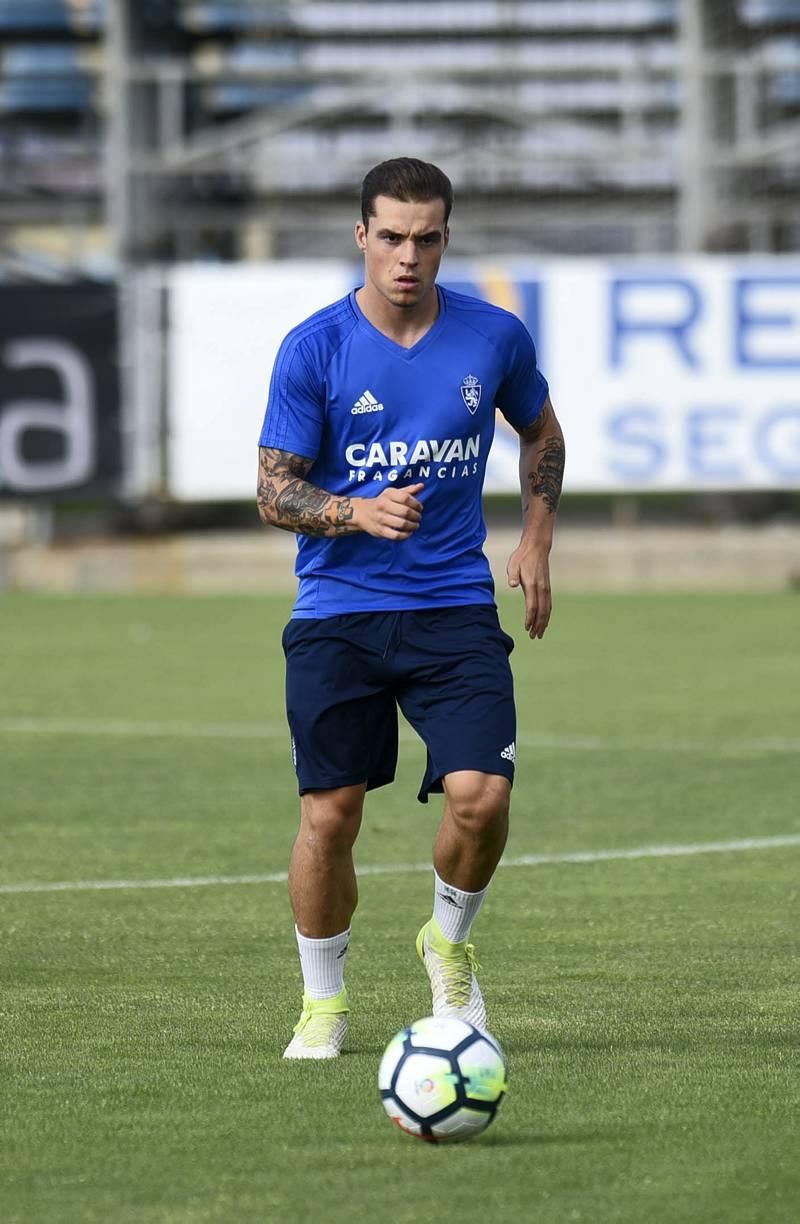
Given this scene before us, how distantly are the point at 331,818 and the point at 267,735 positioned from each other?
7277 mm

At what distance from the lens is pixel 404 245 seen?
5.76 metres

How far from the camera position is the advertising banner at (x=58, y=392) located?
2314 centimetres

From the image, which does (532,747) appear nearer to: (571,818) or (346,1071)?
(571,818)

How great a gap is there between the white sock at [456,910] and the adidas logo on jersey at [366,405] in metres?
1.17

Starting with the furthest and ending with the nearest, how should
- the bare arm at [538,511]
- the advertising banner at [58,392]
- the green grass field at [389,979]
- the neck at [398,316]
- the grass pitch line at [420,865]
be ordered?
the advertising banner at [58,392] < the grass pitch line at [420,865] < the bare arm at [538,511] < the neck at [398,316] < the green grass field at [389,979]

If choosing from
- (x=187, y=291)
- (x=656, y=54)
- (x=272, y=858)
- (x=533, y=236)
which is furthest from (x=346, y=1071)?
(x=656, y=54)

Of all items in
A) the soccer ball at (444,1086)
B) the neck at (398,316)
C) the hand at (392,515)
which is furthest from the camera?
the neck at (398,316)

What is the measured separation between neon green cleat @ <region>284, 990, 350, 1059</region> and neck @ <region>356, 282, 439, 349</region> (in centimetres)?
162

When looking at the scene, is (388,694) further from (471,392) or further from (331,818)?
(471,392)

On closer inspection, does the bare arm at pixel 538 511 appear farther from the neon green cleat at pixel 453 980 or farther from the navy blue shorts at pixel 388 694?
the neon green cleat at pixel 453 980

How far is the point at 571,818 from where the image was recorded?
33.3ft

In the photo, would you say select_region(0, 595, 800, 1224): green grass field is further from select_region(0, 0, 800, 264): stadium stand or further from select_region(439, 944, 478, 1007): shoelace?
select_region(0, 0, 800, 264): stadium stand

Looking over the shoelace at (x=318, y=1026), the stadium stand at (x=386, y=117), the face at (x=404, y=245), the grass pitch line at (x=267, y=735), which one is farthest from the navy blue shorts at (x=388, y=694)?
the stadium stand at (x=386, y=117)

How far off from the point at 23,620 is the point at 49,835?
11.3 metres
